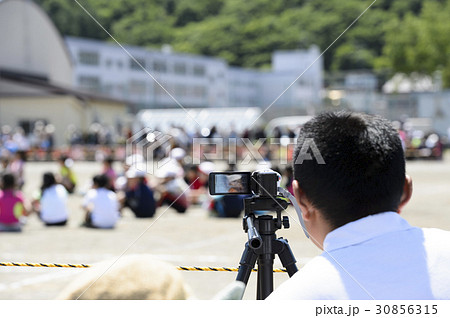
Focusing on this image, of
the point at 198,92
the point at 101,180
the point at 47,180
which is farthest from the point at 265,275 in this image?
the point at 198,92

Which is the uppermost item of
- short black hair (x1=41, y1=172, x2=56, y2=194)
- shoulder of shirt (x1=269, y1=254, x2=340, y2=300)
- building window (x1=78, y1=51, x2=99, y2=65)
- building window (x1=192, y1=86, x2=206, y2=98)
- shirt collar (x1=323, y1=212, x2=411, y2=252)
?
building window (x1=78, y1=51, x2=99, y2=65)

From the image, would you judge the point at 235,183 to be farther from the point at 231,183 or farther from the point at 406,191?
the point at 406,191

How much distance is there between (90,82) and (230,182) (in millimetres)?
54703

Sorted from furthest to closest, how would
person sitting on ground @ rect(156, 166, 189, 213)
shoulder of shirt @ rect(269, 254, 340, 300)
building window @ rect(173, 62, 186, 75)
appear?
1. building window @ rect(173, 62, 186, 75)
2. person sitting on ground @ rect(156, 166, 189, 213)
3. shoulder of shirt @ rect(269, 254, 340, 300)

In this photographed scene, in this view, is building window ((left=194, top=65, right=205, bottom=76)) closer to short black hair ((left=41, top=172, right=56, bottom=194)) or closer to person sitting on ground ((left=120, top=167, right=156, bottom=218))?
person sitting on ground ((left=120, top=167, right=156, bottom=218))

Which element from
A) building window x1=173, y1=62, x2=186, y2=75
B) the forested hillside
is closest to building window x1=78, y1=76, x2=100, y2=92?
the forested hillside

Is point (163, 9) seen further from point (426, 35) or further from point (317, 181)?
point (426, 35)

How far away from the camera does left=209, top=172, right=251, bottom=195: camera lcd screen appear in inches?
85.0

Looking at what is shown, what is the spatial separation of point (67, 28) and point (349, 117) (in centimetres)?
5669

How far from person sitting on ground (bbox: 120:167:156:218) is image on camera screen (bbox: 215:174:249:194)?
7.59m

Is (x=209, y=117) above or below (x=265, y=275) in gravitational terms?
below

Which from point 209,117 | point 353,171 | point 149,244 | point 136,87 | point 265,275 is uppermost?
point 136,87

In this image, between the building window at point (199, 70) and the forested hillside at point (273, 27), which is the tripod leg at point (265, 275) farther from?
the building window at point (199, 70)

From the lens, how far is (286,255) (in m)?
2.25
